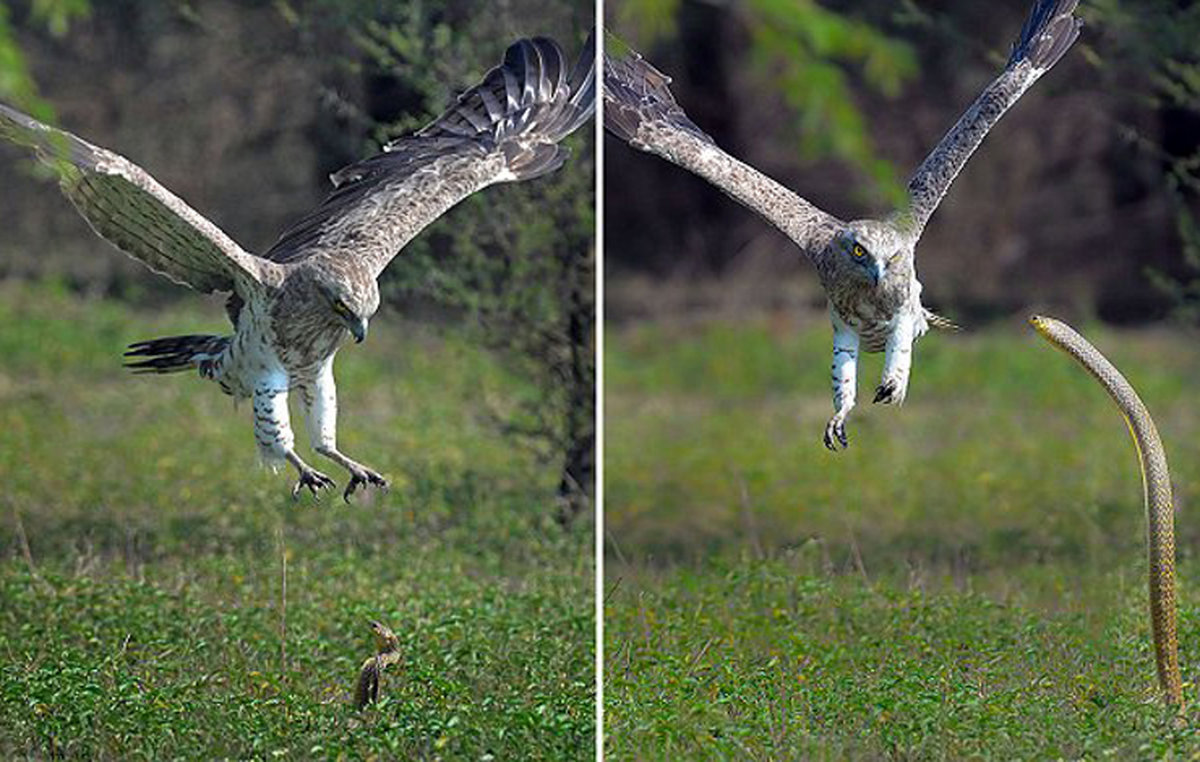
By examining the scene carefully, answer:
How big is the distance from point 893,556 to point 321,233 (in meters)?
3.68

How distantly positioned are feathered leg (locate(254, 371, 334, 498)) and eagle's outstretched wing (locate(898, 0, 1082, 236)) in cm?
187

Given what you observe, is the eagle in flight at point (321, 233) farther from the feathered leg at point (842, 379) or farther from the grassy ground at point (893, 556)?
the grassy ground at point (893, 556)

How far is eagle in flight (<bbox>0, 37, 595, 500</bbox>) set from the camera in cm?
576

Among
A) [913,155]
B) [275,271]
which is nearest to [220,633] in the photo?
[275,271]

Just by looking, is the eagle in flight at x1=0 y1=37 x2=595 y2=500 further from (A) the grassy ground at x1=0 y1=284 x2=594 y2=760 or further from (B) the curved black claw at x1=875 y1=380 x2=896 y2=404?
(B) the curved black claw at x1=875 y1=380 x2=896 y2=404

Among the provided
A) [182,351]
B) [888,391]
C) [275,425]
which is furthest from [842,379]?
[182,351]

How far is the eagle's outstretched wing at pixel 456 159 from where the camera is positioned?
6.17 m

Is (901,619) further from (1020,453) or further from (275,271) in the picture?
(1020,453)

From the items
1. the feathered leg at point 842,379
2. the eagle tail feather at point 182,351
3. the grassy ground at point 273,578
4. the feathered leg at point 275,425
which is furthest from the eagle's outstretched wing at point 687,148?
the grassy ground at point 273,578

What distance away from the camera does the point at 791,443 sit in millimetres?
12023

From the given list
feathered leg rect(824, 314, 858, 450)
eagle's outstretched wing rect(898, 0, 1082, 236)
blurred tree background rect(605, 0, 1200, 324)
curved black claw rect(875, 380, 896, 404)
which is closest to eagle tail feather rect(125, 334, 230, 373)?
feathered leg rect(824, 314, 858, 450)

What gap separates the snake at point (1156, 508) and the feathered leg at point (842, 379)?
583mm

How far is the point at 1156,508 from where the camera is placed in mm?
6148

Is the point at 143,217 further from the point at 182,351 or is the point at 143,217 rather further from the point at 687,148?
the point at 687,148
